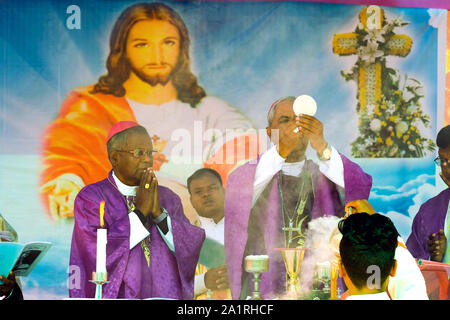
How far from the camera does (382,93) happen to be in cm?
617

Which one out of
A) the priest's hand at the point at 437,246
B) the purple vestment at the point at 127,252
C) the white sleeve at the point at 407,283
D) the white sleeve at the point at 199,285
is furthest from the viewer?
the priest's hand at the point at 437,246

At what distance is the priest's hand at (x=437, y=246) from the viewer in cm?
605

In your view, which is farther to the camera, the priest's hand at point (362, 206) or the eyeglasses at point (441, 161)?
the eyeglasses at point (441, 161)

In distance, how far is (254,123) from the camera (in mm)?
6055

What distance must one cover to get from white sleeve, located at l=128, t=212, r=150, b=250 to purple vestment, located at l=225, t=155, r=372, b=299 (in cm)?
73

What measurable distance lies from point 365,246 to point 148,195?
3.69m

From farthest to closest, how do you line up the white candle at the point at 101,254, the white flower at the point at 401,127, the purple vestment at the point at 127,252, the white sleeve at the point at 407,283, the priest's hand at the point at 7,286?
the white flower at the point at 401,127 → the purple vestment at the point at 127,252 → the priest's hand at the point at 7,286 → the white candle at the point at 101,254 → the white sleeve at the point at 407,283

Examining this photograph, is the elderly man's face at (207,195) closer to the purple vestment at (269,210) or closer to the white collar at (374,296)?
the purple vestment at (269,210)

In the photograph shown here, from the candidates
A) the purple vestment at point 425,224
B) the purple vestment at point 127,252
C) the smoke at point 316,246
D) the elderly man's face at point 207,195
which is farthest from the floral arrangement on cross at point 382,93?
the purple vestment at point 127,252

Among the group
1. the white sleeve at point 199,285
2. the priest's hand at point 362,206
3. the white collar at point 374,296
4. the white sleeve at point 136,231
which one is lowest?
the white sleeve at point 199,285

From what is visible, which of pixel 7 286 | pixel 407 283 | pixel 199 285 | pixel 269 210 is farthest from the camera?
pixel 269 210

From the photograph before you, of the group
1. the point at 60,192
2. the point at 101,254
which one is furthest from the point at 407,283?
the point at 60,192

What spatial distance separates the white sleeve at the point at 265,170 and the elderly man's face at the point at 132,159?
949mm

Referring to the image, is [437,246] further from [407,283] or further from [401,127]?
[407,283]
